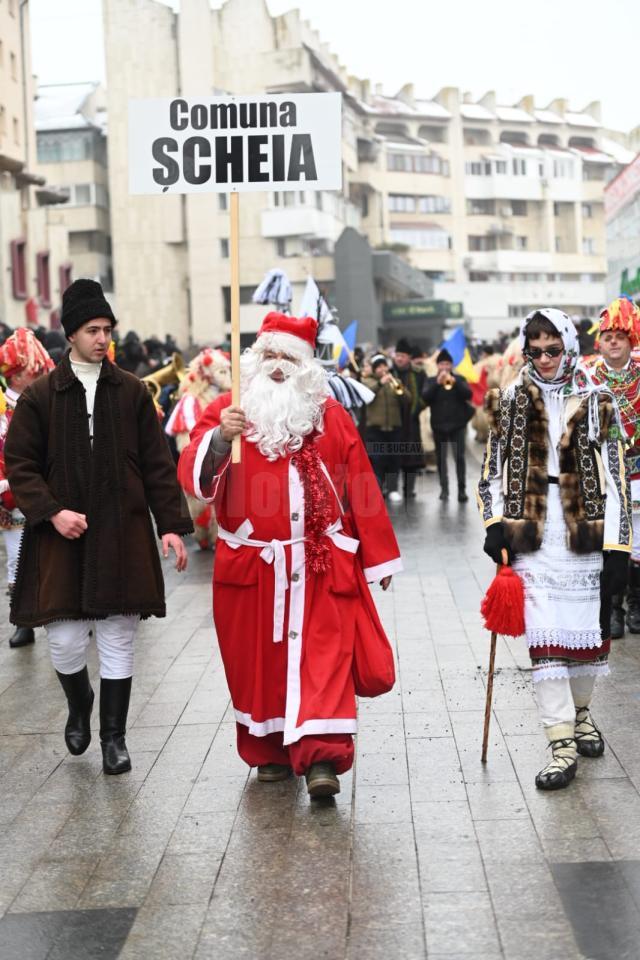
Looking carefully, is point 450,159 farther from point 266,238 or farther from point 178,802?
point 178,802

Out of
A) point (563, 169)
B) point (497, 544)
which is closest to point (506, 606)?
point (497, 544)

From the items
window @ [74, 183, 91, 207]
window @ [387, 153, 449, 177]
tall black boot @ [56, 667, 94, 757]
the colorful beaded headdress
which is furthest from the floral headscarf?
window @ [387, 153, 449, 177]

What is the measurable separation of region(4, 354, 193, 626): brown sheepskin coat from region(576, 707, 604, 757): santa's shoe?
182cm

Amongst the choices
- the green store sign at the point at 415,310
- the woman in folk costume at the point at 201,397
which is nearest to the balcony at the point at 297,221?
the green store sign at the point at 415,310

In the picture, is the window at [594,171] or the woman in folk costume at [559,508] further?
the window at [594,171]

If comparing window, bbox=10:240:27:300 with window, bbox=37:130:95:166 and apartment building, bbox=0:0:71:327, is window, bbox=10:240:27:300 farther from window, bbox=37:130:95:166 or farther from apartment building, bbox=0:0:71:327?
window, bbox=37:130:95:166

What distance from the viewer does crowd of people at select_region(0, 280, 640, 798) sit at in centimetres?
583

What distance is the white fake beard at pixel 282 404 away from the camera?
591 centimetres

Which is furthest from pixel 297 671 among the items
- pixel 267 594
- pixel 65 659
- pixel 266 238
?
pixel 266 238

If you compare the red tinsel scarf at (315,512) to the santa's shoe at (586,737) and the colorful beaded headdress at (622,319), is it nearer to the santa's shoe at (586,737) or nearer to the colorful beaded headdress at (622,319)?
the santa's shoe at (586,737)

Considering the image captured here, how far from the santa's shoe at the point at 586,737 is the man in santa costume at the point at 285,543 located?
1.02 metres

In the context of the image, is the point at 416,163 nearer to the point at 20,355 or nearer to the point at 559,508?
the point at 20,355

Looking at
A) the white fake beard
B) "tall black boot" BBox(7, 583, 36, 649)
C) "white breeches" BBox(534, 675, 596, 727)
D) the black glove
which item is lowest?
"tall black boot" BBox(7, 583, 36, 649)

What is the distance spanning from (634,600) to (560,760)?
3.67 metres
